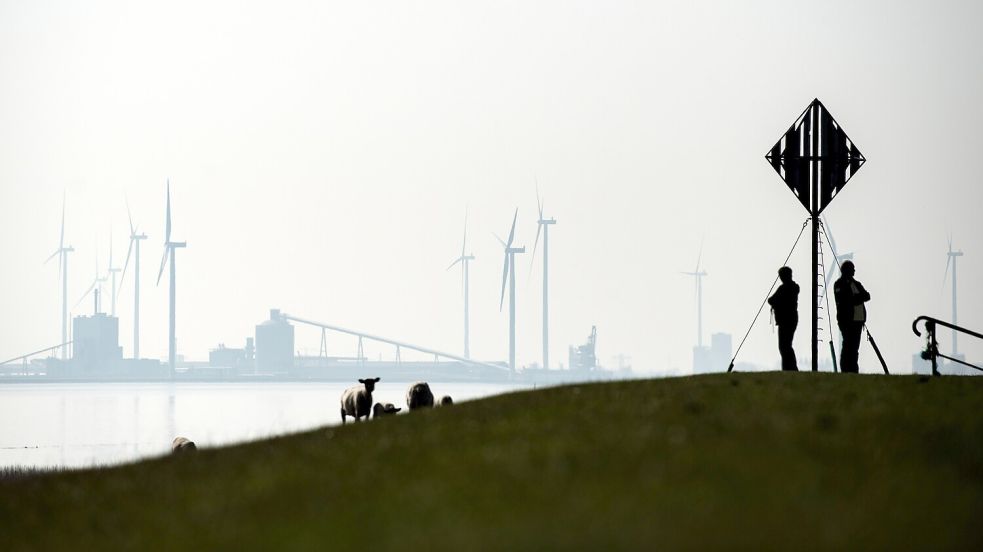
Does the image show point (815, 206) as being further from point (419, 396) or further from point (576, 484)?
point (576, 484)

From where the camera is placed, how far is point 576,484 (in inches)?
540

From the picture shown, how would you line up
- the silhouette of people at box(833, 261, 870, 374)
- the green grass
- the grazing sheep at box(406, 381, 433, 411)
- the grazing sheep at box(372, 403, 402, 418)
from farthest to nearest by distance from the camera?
the grazing sheep at box(406, 381, 433, 411) → the grazing sheep at box(372, 403, 402, 418) → the silhouette of people at box(833, 261, 870, 374) → the green grass

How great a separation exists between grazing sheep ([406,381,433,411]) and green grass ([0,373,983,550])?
979 centimetres

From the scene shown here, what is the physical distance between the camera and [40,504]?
59.3ft

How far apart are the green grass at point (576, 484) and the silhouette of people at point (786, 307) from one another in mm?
7519

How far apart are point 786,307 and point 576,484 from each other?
16.0m

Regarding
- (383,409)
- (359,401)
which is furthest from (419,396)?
(359,401)

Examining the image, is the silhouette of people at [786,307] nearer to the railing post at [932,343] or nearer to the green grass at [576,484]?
the railing post at [932,343]

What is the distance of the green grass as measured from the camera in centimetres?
1209

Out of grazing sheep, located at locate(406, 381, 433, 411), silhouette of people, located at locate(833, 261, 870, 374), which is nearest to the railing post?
silhouette of people, located at locate(833, 261, 870, 374)

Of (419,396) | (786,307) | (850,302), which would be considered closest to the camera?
(850,302)

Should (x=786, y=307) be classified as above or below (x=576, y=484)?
above

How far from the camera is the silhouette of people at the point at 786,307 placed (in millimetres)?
28719

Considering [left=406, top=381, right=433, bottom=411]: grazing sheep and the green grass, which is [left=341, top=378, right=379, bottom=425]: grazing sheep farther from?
the green grass
